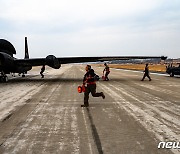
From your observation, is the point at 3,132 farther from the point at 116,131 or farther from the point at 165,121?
the point at 165,121

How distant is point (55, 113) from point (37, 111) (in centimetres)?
78

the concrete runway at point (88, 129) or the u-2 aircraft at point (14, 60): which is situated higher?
the u-2 aircraft at point (14, 60)

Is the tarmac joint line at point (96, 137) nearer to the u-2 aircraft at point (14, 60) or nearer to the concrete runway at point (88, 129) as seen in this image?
the concrete runway at point (88, 129)

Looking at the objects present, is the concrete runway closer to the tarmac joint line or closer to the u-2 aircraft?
the tarmac joint line

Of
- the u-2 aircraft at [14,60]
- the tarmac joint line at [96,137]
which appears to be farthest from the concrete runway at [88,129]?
the u-2 aircraft at [14,60]

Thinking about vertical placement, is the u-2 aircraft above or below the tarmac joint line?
above

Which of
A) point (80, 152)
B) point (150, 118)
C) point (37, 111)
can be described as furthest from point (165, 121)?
point (37, 111)

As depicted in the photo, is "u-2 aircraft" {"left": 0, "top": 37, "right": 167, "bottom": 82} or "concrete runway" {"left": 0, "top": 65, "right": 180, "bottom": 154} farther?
"u-2 aircraft" {"left": 0, "top": 37, "right": 167, "bottom": 82}

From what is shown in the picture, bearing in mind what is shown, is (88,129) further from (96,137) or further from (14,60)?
(14,60)

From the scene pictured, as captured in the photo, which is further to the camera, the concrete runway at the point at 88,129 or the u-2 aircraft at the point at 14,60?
the u-2 aircraft at the point at 14,60

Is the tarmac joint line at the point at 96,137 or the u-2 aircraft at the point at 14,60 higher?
the u-2 aircraft at the point at 14,60

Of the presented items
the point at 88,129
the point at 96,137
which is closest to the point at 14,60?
the point at 88,129

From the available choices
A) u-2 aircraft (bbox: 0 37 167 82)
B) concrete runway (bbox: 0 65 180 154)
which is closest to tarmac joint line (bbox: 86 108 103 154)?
concrete runway (bbox: 0 65 180 154)

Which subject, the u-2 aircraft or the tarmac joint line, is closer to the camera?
the tarmac joint line
